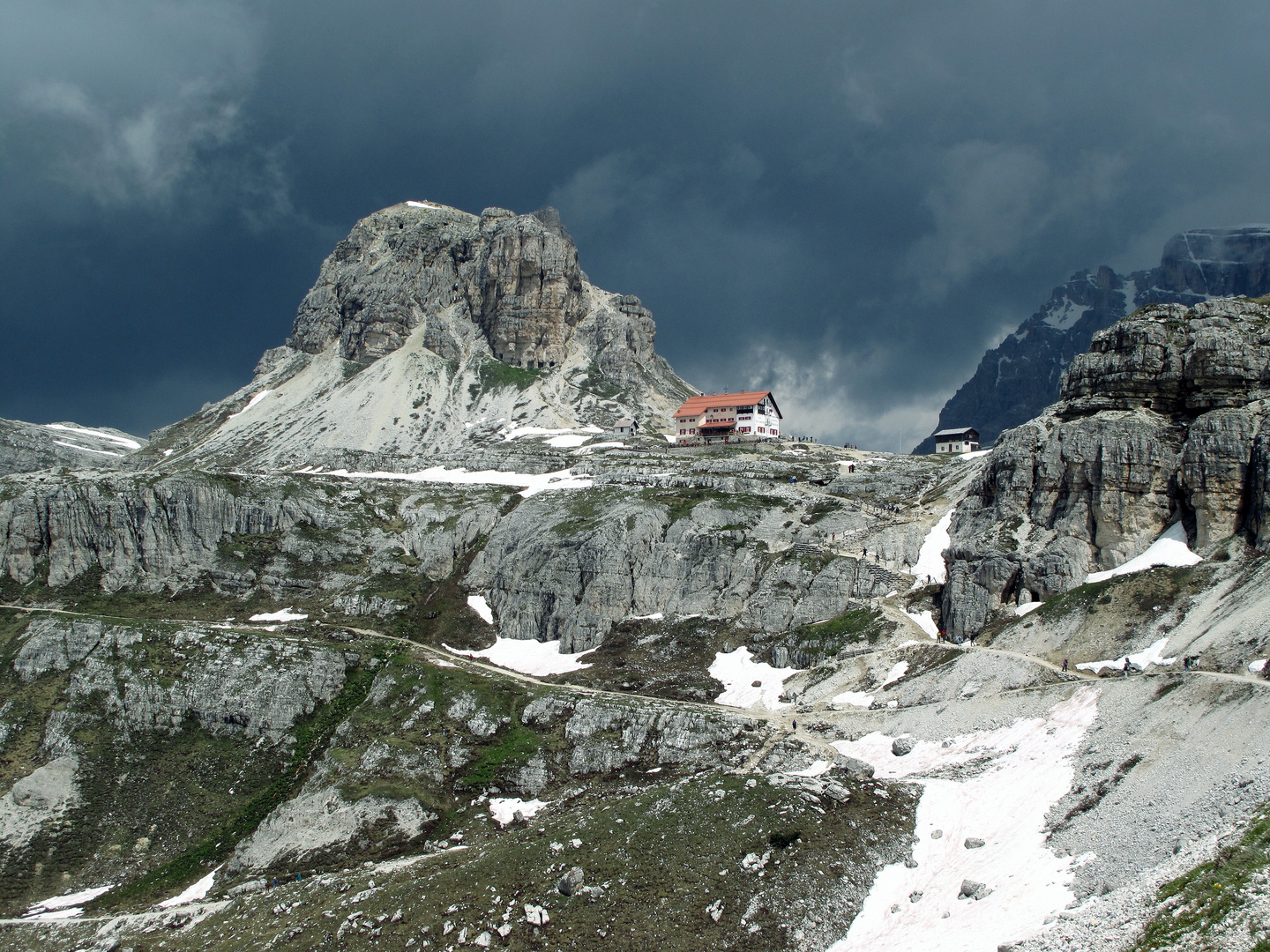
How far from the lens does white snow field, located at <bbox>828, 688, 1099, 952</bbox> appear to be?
3359 cm

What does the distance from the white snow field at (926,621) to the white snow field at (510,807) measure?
39467 mm

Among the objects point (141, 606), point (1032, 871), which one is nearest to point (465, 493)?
point (141, 606)

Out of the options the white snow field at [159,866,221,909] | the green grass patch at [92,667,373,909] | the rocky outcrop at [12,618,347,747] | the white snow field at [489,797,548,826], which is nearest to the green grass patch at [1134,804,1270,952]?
the white snow field at [489,797,548,826]

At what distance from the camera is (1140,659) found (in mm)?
57656

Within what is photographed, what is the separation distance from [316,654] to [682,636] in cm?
3880

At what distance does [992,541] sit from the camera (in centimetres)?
8000

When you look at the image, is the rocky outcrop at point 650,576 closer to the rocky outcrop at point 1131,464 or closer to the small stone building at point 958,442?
the rocky outcrop at point 1131,464

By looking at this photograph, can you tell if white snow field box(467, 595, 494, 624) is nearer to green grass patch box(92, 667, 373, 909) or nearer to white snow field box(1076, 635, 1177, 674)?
green grass patch box(92, 667, 373, 909)

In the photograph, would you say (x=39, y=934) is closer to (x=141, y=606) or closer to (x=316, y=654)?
(x=316, y=654)

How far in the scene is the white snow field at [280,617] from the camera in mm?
95562

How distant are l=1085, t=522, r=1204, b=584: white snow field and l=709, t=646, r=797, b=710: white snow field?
30.2 metres

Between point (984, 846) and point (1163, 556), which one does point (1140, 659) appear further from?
point (984, 846)

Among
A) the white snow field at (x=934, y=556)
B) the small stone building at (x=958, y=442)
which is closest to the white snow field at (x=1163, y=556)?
the white snow field at (x=934, y=556)

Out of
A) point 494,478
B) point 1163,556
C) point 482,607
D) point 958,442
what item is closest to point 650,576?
point 482,607
